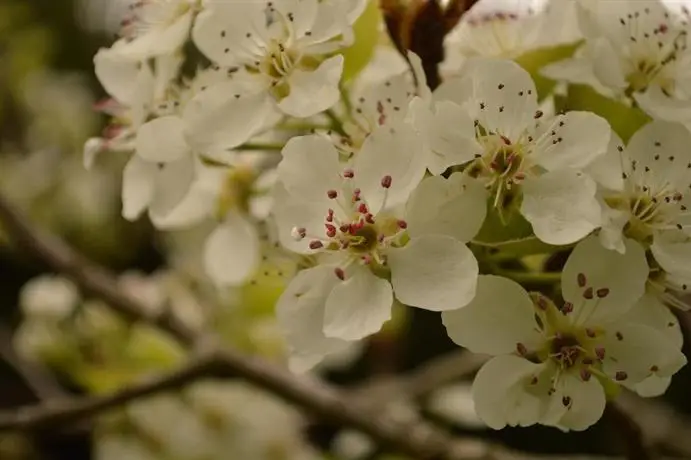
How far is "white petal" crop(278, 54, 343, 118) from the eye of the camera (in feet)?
1.40

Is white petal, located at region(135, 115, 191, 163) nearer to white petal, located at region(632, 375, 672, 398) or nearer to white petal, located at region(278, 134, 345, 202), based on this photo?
white petal, located at region(278, 134, 345, 202)

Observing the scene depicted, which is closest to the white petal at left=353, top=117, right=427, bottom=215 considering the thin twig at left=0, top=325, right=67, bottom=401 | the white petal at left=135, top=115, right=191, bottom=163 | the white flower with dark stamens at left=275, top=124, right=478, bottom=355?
the white flower with dark stamens at left=275, top=124, right=478, bottom=355

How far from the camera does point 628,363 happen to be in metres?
0.41

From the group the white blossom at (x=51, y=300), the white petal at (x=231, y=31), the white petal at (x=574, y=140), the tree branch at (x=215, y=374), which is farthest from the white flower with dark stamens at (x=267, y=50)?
the white blossom at (x=51, y=300)

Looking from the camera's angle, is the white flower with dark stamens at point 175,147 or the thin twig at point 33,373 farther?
the thin twig at point 33,373

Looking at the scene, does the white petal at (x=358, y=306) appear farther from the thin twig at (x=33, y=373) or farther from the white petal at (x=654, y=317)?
the thin twig at (x=33, y=373)

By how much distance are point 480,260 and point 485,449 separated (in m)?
0.30

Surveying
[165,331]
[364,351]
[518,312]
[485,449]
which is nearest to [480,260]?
[518,312]

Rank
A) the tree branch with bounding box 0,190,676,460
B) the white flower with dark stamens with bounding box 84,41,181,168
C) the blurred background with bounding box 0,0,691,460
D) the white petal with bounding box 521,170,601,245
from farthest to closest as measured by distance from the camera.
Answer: the blurred background with bounding box 0,0,691,460 < the tree branch with bounding box 0,190,676,460 < the white flower with dark stamens with bounding box 84,41,181,168 < the white petal with bounding box 521,170,601,245

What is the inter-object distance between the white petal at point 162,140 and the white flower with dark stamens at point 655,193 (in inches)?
8.1

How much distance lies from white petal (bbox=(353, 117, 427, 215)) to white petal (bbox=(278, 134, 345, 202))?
0.01 meters

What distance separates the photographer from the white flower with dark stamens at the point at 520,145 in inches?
15.4

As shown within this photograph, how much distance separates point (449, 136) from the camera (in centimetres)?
39

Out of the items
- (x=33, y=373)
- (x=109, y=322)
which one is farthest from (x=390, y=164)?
(x=33, y=373)
